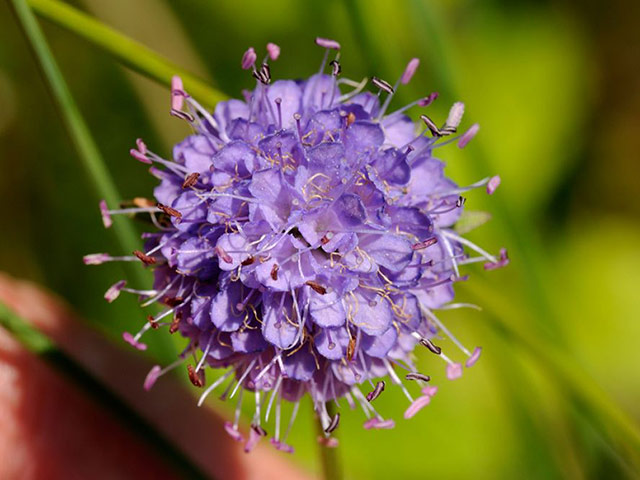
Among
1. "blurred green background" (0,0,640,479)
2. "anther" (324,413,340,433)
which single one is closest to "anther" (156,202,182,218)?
"anther" (324,413,340,433)

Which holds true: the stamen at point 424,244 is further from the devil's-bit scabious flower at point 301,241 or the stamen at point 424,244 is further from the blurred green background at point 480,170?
the blurred green background at point 480,170

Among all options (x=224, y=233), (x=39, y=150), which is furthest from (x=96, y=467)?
(x=39, y=150)

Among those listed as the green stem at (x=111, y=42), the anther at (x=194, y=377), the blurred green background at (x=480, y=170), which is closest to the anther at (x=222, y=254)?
the anther at (x=194, y=377)

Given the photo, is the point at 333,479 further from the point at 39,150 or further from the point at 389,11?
the point at 389,11

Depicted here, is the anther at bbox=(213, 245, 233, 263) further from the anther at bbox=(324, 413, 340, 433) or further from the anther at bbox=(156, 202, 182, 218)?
the anther at bbox=(324, 413, 340, 433)

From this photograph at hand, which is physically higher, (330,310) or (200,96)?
(200,96)

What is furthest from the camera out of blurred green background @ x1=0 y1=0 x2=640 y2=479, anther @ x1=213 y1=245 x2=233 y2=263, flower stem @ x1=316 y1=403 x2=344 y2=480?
blurred green background @ x1=0 y1=0 x2=640 y2=479

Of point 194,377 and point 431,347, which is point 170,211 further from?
point 431,347
